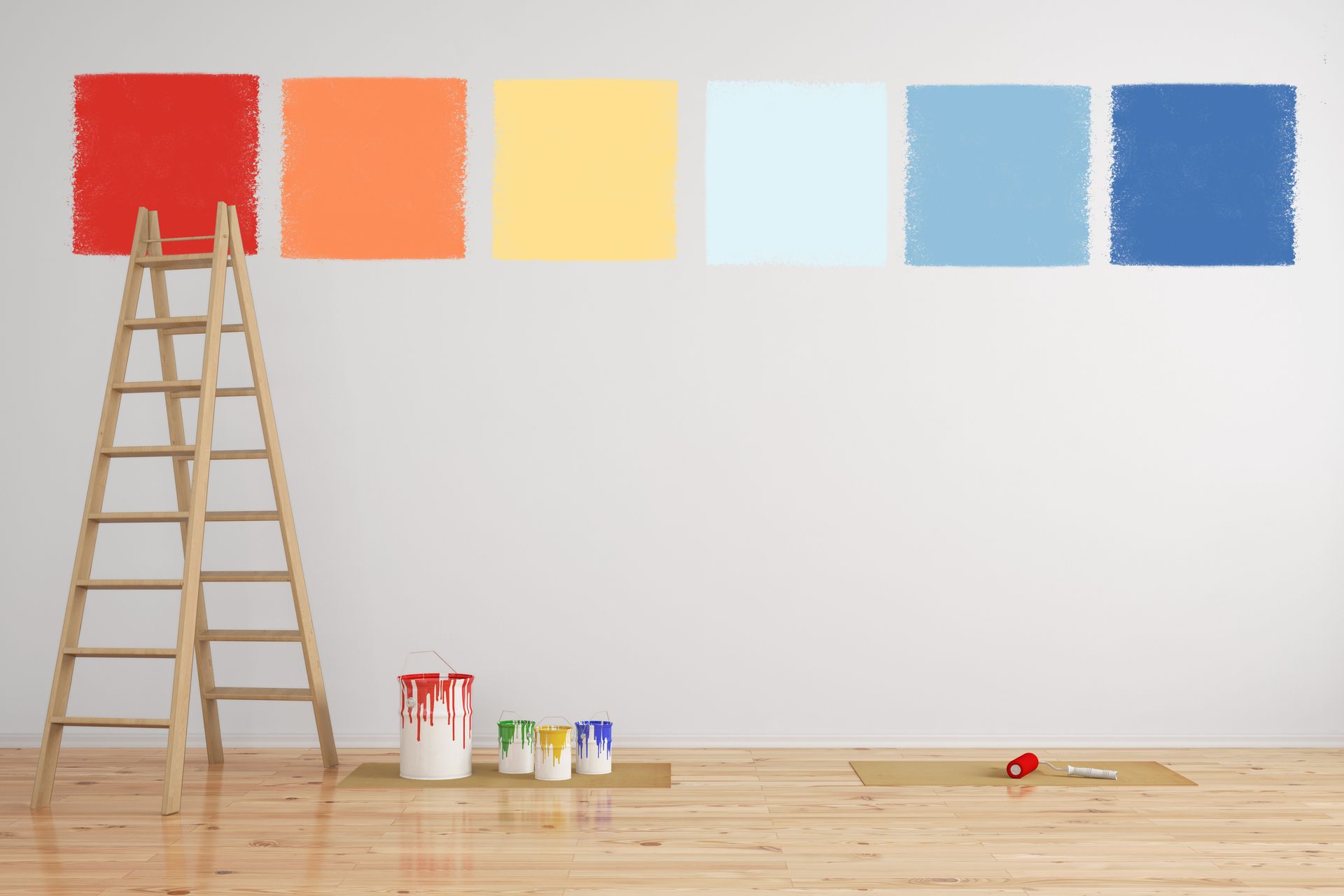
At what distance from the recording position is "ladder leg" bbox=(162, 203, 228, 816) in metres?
2.71

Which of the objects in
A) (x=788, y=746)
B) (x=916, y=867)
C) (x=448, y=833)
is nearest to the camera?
(x=916, y=867)

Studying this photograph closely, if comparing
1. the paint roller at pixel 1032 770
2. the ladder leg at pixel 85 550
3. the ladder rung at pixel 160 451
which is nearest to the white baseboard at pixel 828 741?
the paint roller at pixel 1032 770

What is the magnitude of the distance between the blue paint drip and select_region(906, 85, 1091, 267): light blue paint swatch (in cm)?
180

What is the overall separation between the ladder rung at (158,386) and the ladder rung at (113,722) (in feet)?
2.79

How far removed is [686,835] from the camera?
248cm

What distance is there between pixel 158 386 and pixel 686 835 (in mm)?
1834

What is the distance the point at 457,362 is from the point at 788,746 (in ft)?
5.28

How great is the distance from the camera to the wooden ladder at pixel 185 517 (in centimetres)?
277

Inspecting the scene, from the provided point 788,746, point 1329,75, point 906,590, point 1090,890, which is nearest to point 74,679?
point 788,746

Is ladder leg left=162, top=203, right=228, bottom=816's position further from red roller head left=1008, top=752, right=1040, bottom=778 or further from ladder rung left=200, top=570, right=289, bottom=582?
red roller head left=1008, top=752, right=1040, bottom=778

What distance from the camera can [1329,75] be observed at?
3.65 m

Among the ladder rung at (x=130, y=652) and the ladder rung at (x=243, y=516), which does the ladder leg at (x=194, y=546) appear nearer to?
the ladder rung at (x=130, y=652)

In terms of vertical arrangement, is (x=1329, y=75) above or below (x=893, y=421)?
above

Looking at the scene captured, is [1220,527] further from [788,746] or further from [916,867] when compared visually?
[916,867]
